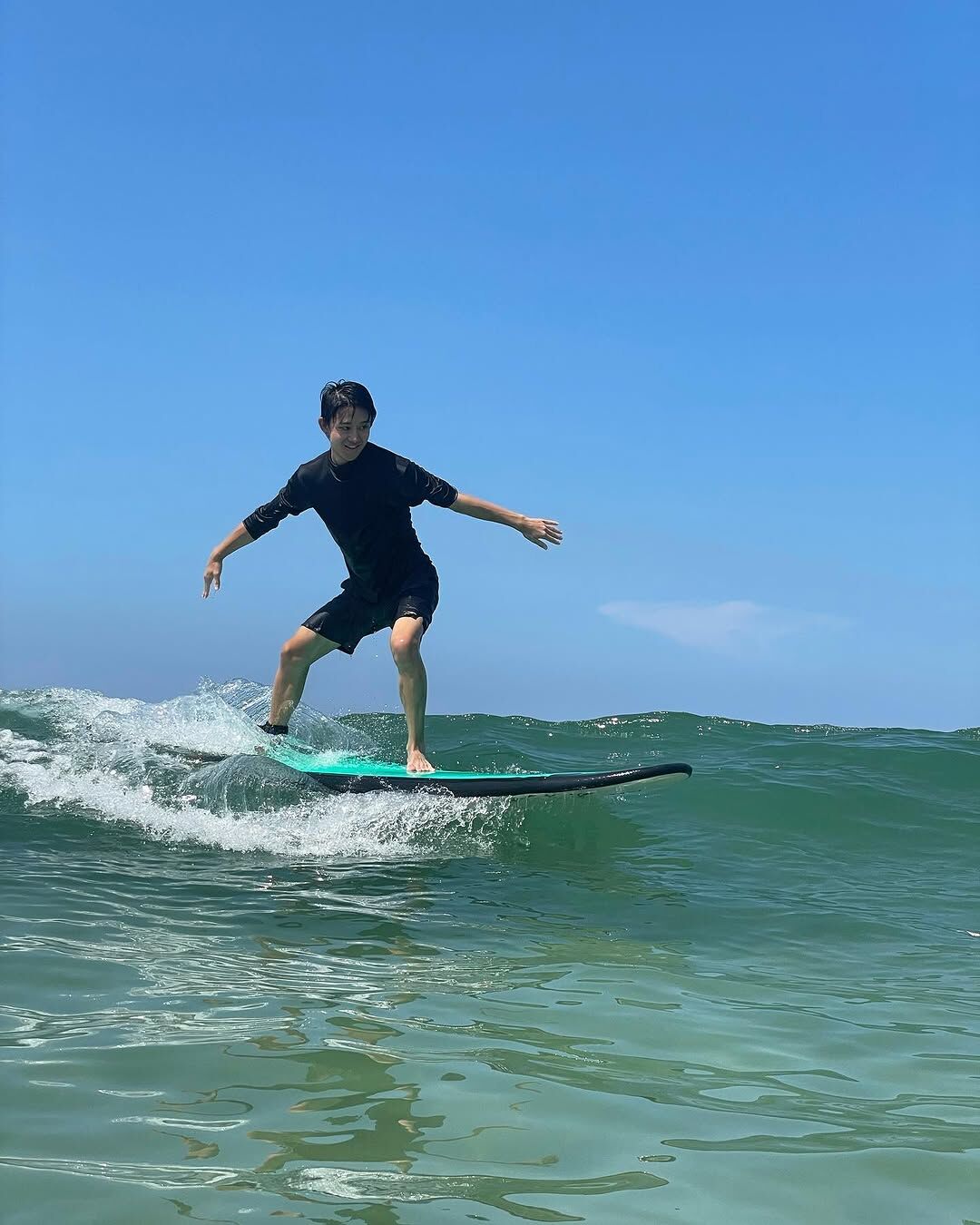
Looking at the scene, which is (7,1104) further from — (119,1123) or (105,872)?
(105,872)

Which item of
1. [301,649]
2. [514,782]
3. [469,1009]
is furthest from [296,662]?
[469,1009]

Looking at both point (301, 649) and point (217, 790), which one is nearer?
point (217, 790)

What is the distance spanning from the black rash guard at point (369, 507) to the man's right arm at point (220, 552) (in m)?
0.07

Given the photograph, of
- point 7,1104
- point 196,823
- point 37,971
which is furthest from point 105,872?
point 7,1104

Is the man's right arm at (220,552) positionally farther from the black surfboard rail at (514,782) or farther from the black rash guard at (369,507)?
the black surfboard rail at (514,782)

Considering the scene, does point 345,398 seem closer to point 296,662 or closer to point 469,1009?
point 296,662

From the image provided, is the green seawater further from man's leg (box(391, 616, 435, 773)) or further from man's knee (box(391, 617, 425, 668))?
man's knee (box(391, 617, 425, 668))

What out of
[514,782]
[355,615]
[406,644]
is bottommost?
[514,782]

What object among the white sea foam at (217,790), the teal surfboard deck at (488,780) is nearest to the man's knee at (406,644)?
the teal surfboard deck at (488,780)

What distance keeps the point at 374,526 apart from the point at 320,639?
3.32 feet

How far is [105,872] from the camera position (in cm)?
577

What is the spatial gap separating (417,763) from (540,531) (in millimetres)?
1841

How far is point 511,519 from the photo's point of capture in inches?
295

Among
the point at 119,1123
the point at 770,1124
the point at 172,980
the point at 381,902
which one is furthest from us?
the point at 381,902
